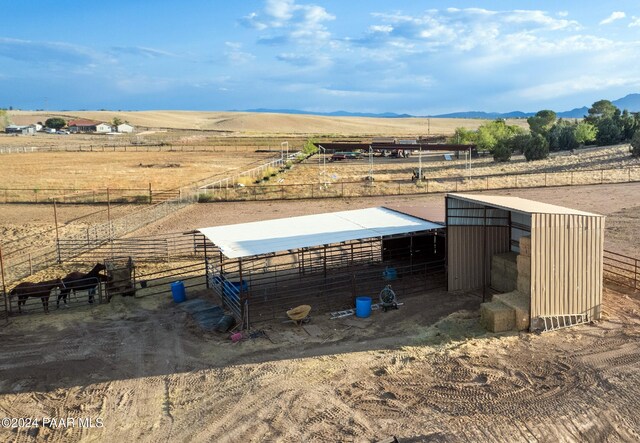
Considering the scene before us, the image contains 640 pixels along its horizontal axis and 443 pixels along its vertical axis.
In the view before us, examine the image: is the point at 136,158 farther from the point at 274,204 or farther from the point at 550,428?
the point at 550,428

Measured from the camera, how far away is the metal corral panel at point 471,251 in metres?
16.1

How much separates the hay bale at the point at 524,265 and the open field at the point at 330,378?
1.56 metres

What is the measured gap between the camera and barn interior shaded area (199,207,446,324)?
15.0 metres

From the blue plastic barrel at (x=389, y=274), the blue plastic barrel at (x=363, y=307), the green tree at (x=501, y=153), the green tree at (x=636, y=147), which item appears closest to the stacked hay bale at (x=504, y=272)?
the blue plastic barrel at (x=389, y=274)

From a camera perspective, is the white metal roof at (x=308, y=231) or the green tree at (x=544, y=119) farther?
the green tree at (x=544, y=119)

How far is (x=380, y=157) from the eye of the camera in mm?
71188

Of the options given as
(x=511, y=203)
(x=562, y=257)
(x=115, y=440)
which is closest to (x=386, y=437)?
(x=115, y=440)

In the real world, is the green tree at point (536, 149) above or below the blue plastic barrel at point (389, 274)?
above

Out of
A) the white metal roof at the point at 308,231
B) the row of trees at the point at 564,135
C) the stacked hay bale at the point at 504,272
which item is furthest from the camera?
the row of trees at the point at 564,135

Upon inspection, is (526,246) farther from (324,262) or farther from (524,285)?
(324,262)

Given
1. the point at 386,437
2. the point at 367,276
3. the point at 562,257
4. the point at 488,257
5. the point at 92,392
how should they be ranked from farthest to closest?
the point at 367,276 → the point at 488,257 → the point at 562,257 → the point at 92,392 → the point at 386,437

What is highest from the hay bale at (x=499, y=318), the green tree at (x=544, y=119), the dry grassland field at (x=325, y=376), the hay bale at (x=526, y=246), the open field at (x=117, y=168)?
the green tree at (x=544, y=119)

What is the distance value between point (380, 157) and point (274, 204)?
38688mm

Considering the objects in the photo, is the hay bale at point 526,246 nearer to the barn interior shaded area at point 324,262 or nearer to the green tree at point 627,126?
the barn interior shaded area at point 324,262
